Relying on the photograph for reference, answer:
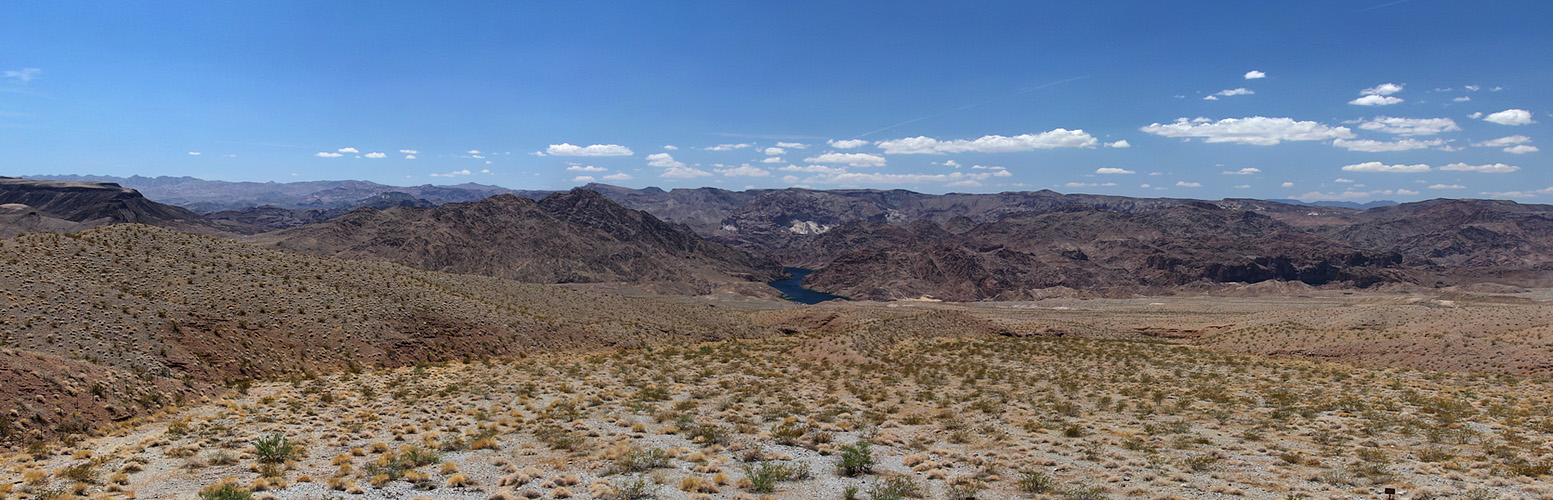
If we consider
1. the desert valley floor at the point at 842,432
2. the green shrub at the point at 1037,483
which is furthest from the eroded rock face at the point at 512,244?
the green shrub at the point at 1037,483

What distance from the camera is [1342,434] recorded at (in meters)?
15.8

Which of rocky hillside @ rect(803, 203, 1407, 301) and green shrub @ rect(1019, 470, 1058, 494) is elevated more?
green shrub @ rect(1019, 470, 1058, 494)

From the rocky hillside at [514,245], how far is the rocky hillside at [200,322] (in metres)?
92.1

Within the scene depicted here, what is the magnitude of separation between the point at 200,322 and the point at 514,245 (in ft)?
394

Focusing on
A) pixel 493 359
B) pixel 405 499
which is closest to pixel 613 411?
pixel 405 499

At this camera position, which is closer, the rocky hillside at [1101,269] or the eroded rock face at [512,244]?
the eroded rock face at [512,244]

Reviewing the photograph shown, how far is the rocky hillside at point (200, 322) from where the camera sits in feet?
55.1

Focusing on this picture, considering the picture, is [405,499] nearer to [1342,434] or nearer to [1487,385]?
[1342,434]

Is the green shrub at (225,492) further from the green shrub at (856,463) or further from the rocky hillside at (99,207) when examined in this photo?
the rocky hillside at (99,207)

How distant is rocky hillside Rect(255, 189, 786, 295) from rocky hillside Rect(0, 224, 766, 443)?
9205 centimetres

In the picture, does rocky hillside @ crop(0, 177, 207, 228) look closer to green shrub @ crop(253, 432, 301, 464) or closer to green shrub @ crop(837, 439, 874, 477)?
green shrub @ crop(253, 432, 301, 464)

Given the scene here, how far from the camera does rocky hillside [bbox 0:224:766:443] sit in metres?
16.8

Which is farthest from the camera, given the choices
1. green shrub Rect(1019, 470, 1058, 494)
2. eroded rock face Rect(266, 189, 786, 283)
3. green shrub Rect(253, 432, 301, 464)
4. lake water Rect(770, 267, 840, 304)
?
lake water Rect(770, 267, 840, 304)

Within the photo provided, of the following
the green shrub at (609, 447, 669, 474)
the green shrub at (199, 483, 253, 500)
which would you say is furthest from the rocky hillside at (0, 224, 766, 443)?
the green shrub at (609, 447, 669, 474)
